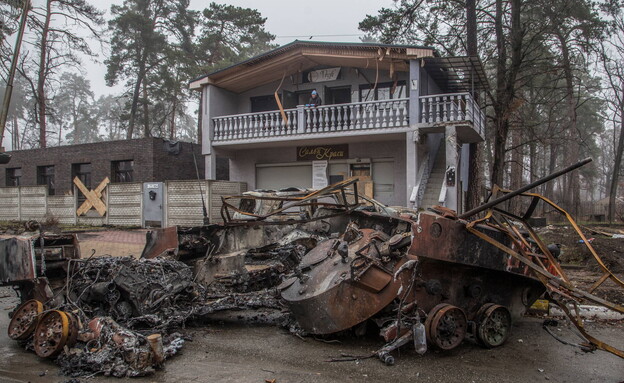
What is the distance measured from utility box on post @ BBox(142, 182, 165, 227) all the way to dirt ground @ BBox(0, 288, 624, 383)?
11.5 metres

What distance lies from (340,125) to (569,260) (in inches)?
372

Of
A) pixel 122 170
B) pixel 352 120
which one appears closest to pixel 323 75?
pixel 352 120

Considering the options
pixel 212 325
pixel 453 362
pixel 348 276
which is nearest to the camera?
pixel 453 362

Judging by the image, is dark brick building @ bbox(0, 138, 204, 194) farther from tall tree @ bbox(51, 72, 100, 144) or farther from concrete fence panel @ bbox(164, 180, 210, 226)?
tall tree @ bbox(51, 72, 100, 144)

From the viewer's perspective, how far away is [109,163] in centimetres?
2216

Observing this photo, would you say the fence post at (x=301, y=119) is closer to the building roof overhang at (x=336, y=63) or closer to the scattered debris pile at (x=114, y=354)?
the building roof overhang at (x=336, y=63)

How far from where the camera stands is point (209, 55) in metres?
30.4

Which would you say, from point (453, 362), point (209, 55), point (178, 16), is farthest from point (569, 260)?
point (178, 16)

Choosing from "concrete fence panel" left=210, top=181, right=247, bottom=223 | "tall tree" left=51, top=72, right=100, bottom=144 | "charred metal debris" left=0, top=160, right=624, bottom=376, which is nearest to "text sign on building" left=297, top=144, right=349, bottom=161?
"concrete fence panel" left=210, top=181, right=247, bottom=223

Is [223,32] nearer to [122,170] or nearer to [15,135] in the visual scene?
[122,170]

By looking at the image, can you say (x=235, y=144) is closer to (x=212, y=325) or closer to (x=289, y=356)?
(x=212, y=325)

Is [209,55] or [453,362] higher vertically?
[209,55]

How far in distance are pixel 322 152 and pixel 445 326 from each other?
578 inches

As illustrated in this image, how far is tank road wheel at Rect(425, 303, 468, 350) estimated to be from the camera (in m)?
4.81
